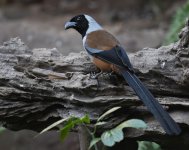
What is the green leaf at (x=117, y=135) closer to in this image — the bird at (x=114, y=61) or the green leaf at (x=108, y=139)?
the green leaf at (x=108, y=139)

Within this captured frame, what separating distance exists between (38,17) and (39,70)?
4681mm

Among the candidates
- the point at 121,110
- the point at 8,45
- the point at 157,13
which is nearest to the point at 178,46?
the point at 121,110

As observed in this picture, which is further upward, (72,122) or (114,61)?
(114,61)

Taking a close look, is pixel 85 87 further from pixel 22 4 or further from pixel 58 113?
pixel 22 4

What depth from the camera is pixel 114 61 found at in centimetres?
353

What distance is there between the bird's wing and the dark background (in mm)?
2641

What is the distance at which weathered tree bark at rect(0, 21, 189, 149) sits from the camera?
10.7 feet

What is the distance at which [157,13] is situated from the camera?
800 centimetres

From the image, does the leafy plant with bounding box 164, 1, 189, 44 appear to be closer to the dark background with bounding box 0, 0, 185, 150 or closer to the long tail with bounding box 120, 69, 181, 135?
the dark background with bounding box 0, 0, 185, 150

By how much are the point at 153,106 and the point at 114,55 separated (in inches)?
21.8

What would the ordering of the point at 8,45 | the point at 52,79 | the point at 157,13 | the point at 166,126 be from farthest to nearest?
the point at 157,13, the point at 8,45, the point at 52,79, the point at 166,126

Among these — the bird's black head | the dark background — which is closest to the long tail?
the bird's black head

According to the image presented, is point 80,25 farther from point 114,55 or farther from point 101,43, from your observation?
point 114,55

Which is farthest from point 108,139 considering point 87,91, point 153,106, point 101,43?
point 101,43
